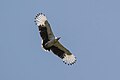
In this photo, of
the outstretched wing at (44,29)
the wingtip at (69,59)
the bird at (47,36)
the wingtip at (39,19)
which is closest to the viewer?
the bird at (47,36)

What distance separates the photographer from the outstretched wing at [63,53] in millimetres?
64938

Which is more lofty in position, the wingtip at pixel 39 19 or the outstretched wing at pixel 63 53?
the wingtip at pixel 39 19

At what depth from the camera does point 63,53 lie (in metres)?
65.8

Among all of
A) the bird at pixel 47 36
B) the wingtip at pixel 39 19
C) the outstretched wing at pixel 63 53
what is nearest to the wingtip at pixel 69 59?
the outstretched wing at pixel 63 53

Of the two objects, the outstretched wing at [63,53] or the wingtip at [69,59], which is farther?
the wingtip at [69,59]

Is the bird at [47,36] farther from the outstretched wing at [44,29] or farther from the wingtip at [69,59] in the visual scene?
the wingtip at [69,59]

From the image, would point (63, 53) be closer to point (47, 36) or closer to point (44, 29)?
point (47, 36)

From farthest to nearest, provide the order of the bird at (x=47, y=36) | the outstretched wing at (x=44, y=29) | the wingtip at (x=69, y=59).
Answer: the wingtip at (x=69, y=59) < the outstretched wing at (x=44, y=29) < the bird at (x=47, y=36)

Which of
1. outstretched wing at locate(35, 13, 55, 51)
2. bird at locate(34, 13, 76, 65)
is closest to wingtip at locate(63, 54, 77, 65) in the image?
bird at locate(34, 13, 76, 65)

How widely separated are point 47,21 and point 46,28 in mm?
474

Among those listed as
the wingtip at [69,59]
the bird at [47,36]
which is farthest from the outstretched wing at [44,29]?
the wingtip at [69,59]

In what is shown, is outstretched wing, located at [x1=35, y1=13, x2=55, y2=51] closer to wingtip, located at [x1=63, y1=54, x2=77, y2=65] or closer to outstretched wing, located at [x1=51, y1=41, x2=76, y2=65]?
outstretched wing, located at [x1=51, y1=41, x2=76, y2=65]

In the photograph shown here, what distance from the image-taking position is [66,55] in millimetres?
66000

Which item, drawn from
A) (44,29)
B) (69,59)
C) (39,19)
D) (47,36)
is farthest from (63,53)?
(39,19)
